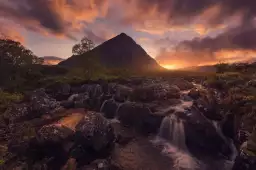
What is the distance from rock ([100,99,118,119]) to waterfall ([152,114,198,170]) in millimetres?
11100

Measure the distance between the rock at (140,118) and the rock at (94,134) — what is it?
7711 mm

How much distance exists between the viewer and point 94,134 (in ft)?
69.8

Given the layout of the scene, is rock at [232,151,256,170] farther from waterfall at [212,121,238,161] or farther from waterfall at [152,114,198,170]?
waterfall at [212,121,238,161]

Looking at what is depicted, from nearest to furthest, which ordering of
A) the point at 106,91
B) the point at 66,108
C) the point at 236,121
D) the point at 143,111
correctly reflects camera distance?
the point at 236,121 < the point at 143,111 < the point at 66,108 < the point at 106,91

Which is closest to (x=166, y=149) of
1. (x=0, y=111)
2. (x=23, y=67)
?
(x=0, y=111)

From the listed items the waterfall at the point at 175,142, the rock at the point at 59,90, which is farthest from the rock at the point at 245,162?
the rock at the point at 59,90

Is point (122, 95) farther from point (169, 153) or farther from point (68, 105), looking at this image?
point (169, 153)

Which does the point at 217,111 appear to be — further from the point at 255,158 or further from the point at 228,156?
the point at 255,158

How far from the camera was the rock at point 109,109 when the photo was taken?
1406 inches

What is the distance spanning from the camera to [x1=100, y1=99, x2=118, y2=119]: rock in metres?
35.7

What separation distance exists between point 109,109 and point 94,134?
1569 cm

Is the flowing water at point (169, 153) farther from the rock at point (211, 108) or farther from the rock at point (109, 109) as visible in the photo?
the rock at point (109, 109)

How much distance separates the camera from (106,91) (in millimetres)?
49281

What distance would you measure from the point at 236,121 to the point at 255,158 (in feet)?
31.3
